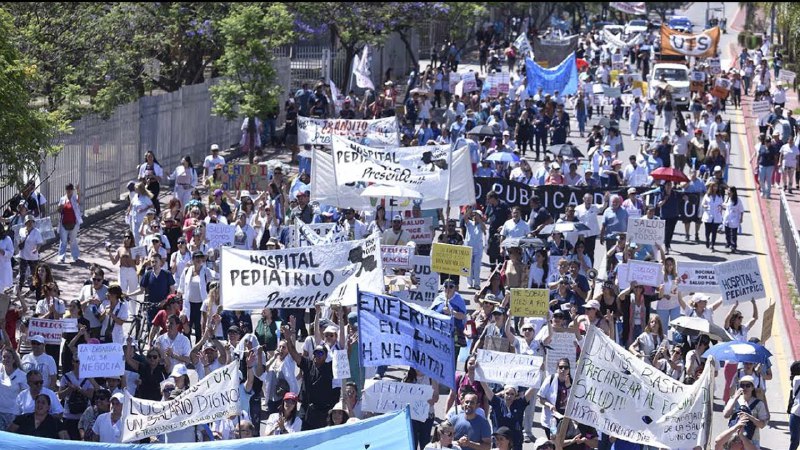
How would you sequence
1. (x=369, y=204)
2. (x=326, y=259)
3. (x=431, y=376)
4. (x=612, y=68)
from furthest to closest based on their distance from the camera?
(x=612, y=68)
(x=369, y=204)
(x=326, y=259)
(x=431, y=376)

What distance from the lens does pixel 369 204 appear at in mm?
24062

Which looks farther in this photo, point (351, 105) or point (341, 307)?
point (351, 105)

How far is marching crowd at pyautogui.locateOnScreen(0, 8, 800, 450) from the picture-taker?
49.9 feet

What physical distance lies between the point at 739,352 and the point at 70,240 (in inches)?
516

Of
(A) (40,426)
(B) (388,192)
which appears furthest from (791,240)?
(A) (40,426)

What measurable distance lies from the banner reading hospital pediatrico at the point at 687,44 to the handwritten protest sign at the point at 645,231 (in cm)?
3486

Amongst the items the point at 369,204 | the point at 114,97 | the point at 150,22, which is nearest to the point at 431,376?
the point at 369,204

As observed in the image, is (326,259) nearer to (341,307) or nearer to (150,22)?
(341,307)

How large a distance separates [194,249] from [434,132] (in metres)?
13.2

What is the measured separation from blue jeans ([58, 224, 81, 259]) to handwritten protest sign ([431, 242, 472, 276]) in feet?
24.6

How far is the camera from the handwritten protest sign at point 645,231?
2302 centimetres

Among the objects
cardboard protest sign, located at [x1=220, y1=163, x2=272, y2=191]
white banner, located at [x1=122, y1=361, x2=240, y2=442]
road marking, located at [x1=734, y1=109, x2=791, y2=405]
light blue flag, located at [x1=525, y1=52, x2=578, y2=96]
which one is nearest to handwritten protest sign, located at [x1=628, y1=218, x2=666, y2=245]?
road marking, located at [x1=734, y1=109, x2=791, y2=405]

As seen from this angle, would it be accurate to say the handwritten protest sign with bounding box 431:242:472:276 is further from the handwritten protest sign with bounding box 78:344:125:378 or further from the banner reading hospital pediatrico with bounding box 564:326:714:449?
the banner reading hospital pediatrico with bounding box 564:326:714:449

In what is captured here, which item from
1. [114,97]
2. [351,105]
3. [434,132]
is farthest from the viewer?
[351,105]
